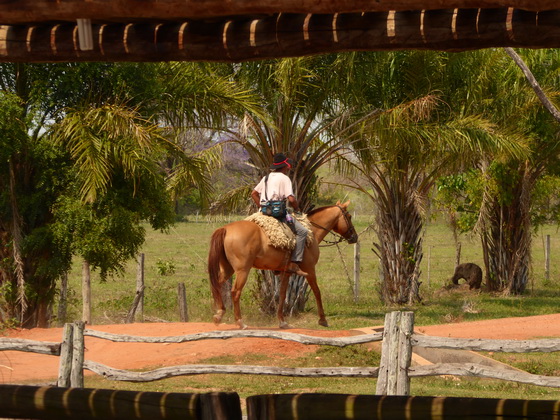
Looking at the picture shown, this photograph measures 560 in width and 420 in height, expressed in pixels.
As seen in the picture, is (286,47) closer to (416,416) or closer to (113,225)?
(416,416)

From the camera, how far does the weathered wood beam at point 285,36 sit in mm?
4184

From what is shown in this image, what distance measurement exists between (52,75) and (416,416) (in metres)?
12.0

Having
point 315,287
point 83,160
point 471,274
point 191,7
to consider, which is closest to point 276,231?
point 315,287

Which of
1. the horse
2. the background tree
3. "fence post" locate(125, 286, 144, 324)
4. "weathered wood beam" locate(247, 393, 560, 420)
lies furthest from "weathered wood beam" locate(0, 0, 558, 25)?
"fence post" locate(125, 286, 144, 324)

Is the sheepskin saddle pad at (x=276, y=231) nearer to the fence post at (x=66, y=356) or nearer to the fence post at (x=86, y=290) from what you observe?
the fence post at (x=86, y=290)

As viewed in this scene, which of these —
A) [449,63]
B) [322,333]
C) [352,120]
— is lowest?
[322,333]

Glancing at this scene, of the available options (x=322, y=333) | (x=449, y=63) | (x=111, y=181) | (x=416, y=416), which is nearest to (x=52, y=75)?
(x=111, y=181)

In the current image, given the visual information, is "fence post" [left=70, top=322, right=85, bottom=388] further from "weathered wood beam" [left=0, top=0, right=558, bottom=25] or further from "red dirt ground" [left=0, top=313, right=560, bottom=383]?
"weathered wood beam" [left=0, top=0, right=558, bottom=25]

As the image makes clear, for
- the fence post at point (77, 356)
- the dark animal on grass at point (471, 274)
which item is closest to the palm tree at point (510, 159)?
the dark animal on grass at point (471, 274)

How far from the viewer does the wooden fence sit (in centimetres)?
830

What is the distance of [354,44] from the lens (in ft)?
14.3

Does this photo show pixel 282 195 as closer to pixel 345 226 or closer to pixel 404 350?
pixel 345 226

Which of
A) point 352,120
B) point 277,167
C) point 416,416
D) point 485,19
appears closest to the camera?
point 416,416

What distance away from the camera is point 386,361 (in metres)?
8.57
